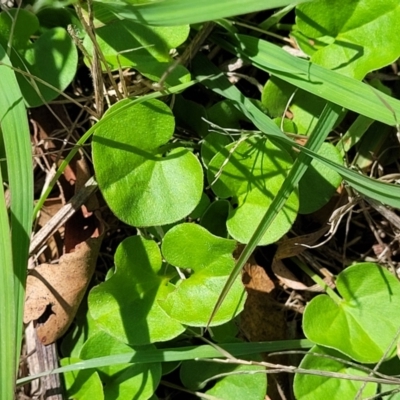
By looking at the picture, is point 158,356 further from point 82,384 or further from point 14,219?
point 14,219

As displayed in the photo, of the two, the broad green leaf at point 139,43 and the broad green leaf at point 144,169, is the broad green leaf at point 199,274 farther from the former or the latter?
the broad green leaf at point 139,43

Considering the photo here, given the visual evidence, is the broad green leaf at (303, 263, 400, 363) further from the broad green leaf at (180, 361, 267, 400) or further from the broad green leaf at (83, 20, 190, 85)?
the broad green leaf at (83, 20, 190, 85)

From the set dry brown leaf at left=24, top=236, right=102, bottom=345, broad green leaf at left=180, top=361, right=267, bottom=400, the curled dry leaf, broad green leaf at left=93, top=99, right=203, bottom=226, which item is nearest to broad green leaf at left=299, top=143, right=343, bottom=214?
the curled dry leaf

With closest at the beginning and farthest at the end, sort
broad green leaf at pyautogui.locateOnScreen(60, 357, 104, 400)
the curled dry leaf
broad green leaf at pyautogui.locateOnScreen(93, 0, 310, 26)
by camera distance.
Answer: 1. broad green leaf at pyautogui.locateOnScreen(93, 0, 310, 26)
2. broad green leaf at pyautogui.locateOnScreen(60, 357, 104, 400)
3. the curled dry leaf

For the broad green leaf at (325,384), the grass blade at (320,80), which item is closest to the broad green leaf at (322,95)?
the grass blade at (320,80)

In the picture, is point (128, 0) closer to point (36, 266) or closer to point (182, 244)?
point (182, 244)

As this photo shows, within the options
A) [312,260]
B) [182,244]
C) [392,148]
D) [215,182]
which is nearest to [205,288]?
[182,244]

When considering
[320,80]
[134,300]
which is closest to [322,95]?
[320,80]
